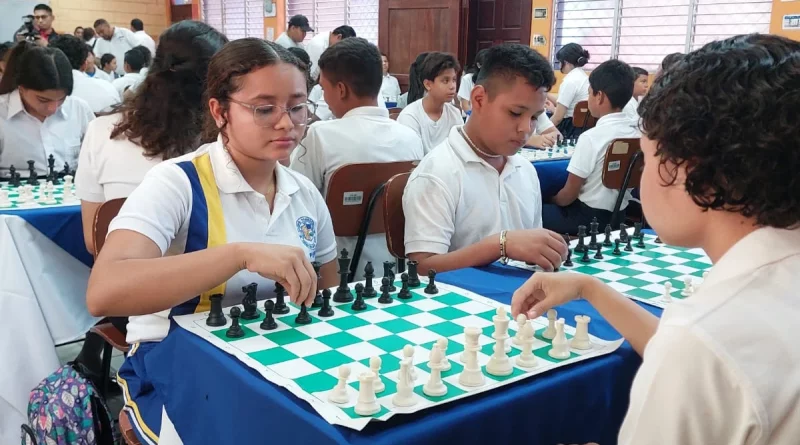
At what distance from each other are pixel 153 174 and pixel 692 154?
1.19 m

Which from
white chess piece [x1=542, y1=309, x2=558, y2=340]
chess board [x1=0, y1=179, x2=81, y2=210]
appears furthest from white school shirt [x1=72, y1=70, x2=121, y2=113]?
white chess piece [x1=542, y1=309, x2=558, y2=340]

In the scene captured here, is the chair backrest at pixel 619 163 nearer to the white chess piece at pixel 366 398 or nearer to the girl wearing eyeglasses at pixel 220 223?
the girl wearing eyeglasses at pixel 220 223

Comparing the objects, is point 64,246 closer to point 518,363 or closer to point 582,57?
point 518,363

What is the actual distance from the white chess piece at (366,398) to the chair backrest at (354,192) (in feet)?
5.76

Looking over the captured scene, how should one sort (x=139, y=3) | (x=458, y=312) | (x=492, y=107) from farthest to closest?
(x=139, y=3) < (x=492, y=107) < (x=458, y=312)

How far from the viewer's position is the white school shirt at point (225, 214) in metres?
1.51

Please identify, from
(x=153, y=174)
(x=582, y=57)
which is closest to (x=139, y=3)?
(x=582, y=57)

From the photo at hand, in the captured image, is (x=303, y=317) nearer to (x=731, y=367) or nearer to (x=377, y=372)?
(x=377, y=372)

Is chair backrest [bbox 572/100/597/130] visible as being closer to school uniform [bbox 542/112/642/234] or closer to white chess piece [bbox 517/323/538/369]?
school uniform [bbox 542/112/642/234]

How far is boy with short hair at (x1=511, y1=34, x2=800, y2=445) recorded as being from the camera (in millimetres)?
766

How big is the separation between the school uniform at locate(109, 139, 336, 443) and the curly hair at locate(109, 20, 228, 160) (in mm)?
638

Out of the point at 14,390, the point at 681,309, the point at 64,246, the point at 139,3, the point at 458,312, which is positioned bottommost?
the point at 14,390

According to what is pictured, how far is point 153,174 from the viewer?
1588 millimetres

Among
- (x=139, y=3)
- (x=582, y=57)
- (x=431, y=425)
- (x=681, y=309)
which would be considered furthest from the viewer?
(x=139, y=3)
